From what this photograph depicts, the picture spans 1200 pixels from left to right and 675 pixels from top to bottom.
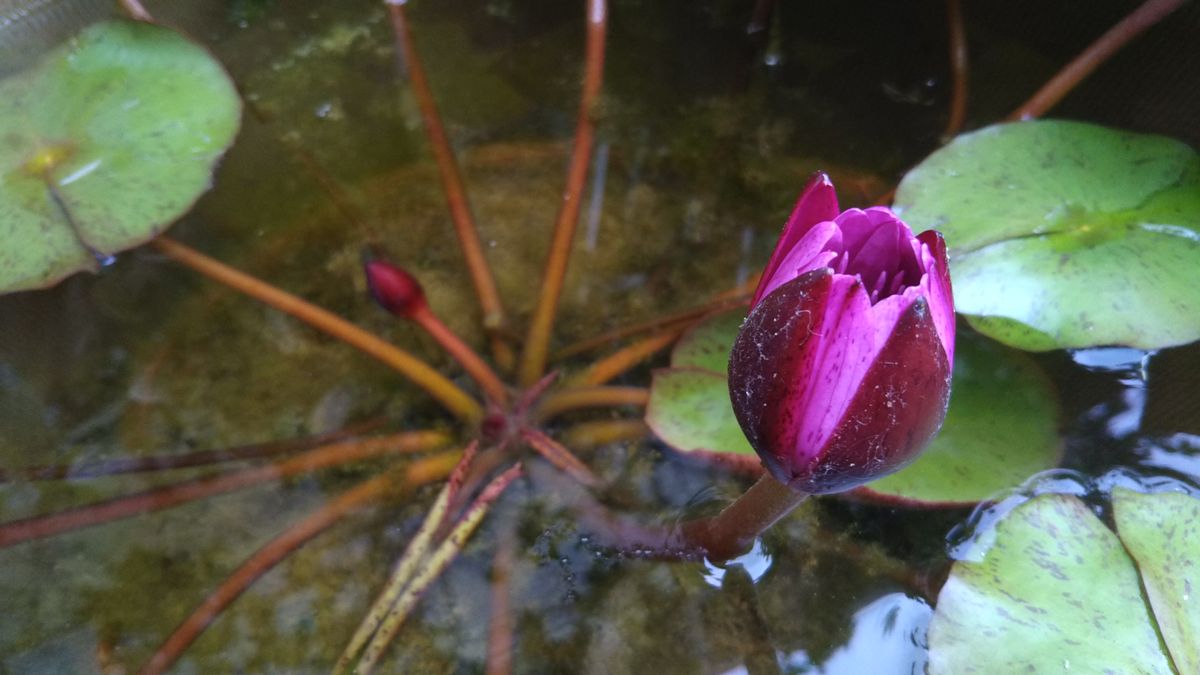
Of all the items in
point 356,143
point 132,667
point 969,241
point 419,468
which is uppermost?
point 969,241

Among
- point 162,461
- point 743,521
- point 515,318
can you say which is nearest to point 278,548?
point 162,461

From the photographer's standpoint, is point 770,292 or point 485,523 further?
point 485,523

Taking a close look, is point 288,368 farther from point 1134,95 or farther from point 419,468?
point 1134,95

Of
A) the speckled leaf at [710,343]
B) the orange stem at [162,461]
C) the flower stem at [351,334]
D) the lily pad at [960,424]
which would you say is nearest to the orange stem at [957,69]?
the lily pad at [960,424]

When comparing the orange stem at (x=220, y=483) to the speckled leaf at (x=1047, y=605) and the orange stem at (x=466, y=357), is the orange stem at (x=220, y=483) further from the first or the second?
the speckled leaf at (x=1047, y=605)

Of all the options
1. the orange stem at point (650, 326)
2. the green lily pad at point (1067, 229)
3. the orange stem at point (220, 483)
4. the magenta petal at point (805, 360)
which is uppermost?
the magenta petal at point (805, 360)

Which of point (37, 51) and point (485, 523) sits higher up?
point (37, 51)

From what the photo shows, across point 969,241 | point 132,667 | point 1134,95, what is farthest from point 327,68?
point 1134,95
